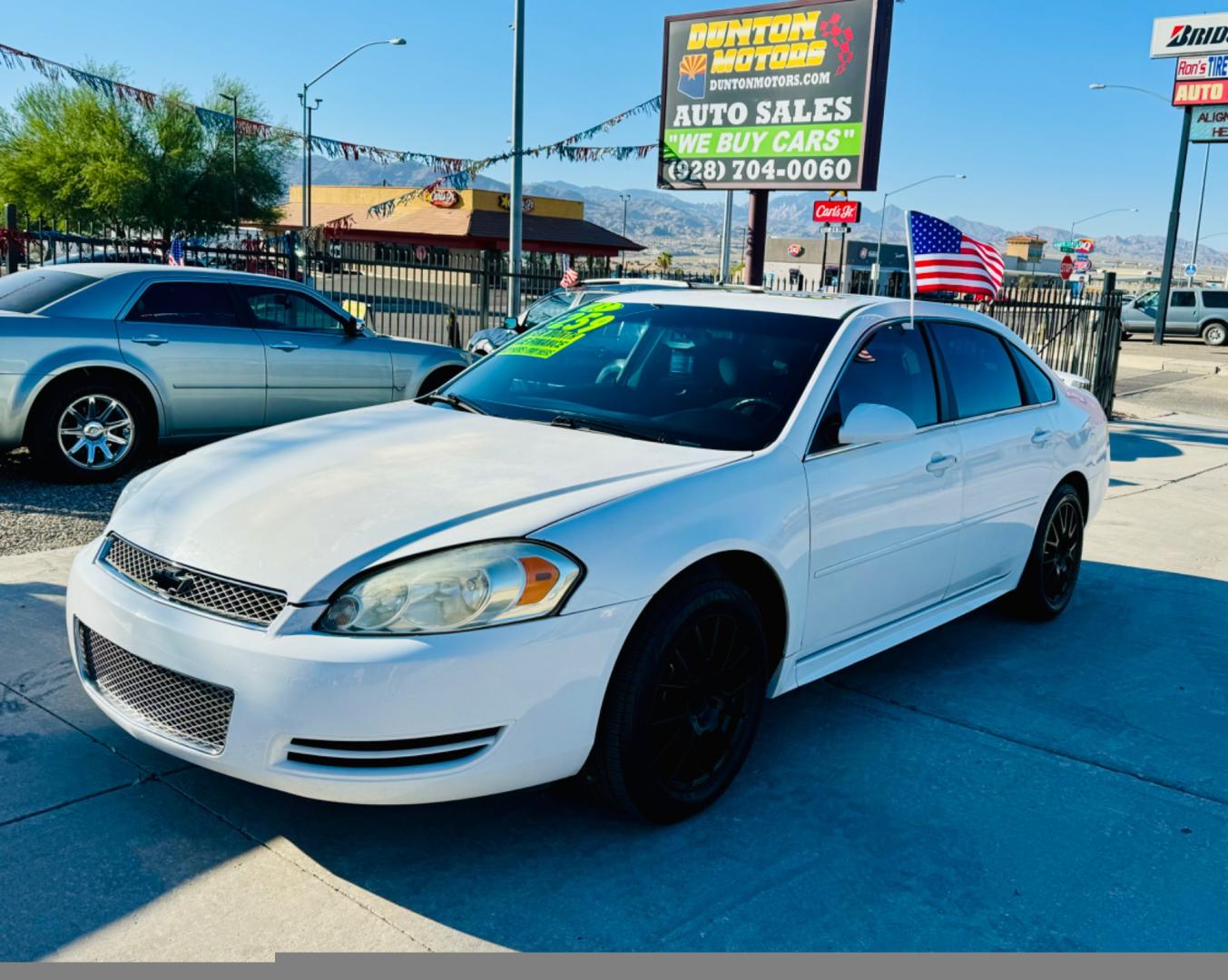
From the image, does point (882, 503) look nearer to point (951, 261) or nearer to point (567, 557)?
point (567, 557)

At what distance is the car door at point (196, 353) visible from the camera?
7.68m

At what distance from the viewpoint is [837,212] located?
48406mm

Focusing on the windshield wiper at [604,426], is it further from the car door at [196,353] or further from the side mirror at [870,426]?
the car door at [196,353]

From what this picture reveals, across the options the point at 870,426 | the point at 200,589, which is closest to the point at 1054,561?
the point at 870,426

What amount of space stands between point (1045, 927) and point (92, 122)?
45.8 m

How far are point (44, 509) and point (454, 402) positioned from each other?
370cm

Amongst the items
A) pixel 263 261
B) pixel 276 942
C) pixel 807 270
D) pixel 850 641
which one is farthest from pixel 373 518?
pixel 807 270

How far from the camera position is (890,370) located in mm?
4398

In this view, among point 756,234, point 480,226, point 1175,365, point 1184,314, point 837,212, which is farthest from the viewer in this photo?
point 480,226

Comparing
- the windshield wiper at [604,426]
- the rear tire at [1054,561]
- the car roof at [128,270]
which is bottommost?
→ the rear tire at [1054,561]

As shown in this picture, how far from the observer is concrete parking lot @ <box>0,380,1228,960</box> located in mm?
2805

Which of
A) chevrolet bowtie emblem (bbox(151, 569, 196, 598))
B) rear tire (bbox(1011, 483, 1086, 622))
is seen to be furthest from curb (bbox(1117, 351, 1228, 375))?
chevrolet bowtie emblem (bbox(151, 569, 196, 598))

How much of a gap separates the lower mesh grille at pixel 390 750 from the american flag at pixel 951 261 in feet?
14.8

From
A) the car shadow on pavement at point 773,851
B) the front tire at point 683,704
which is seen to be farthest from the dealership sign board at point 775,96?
the front tire at point 683,704
